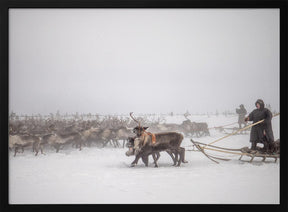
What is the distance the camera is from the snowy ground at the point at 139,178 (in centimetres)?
283

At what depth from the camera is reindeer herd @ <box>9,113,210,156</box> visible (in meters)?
2.88

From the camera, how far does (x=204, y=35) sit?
9.68 feet

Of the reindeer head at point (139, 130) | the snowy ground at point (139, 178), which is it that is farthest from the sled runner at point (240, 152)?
the reindeer head at point (139, 130)

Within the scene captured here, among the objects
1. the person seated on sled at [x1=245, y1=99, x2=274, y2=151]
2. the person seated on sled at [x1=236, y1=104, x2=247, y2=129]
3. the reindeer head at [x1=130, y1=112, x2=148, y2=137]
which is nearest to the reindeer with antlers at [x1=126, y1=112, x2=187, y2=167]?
the reindeer head at [x1=130, y1=112, x2=148, y2=137]

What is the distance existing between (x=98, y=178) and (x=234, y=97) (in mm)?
1609

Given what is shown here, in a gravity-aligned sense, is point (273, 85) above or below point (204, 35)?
below

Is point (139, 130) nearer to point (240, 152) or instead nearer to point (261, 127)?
point (240, 152)

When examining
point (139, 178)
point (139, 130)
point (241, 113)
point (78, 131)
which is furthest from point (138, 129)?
point (241, 113)

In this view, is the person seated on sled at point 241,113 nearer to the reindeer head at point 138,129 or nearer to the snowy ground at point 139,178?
the snowy ground at point 139,178

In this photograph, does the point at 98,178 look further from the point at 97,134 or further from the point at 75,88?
the point at 75,88

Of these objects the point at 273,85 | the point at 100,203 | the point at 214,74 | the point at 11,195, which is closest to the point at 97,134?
the point at 100,203

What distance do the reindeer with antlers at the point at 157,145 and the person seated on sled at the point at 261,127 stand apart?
73 centimetres

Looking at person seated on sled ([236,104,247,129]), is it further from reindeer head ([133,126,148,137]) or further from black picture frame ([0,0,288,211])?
reindeer head ([133,126,148,137])
